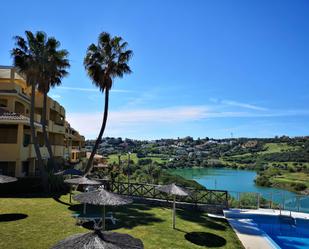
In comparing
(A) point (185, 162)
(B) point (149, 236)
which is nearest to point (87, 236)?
(B) point (149, 236)

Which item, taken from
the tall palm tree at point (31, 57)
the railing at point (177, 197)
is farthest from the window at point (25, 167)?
the railing at point (177, 197)

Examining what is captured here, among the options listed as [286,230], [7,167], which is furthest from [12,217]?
[286,230]

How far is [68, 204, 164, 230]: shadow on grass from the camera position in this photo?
13375 millimetres

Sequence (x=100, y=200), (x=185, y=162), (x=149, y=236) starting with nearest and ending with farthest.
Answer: (x=100, y=200)
(x=149, y=236)
(x=185, y=162)

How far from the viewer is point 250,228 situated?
14555 millimetres

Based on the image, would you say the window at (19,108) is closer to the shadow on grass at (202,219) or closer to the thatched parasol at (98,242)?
the shadow on grass at (202,219)

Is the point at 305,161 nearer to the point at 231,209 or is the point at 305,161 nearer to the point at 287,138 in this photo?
the point at 287,138

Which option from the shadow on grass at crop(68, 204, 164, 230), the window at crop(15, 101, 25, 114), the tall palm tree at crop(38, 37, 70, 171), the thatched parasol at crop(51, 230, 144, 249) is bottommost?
the shadow on grass at crop(68, 204, 164, 230)

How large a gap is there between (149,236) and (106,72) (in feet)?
48.2

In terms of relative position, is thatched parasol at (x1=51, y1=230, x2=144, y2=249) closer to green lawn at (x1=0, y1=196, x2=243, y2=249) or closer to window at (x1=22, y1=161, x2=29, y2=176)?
green lawn at (x1=0, y1=196, x2=243, y2=249)

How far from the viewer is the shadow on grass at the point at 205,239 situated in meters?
11.6

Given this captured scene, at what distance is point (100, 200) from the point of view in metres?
10.1

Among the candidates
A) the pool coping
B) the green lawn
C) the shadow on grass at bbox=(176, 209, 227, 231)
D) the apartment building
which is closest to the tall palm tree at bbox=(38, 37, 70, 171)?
the apartment building

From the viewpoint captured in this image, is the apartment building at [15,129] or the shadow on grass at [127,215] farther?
the apartment building at [15,129]
